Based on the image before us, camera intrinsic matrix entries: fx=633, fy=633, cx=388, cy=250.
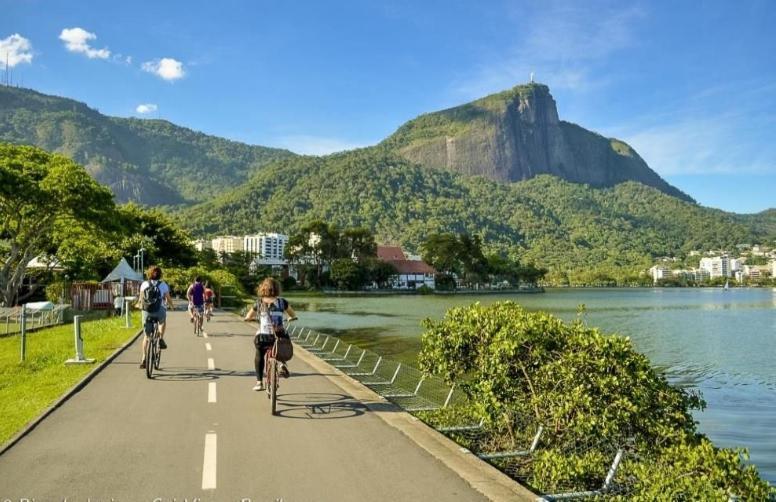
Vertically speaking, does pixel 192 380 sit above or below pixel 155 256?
below

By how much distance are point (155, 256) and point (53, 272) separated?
1580 centimetres

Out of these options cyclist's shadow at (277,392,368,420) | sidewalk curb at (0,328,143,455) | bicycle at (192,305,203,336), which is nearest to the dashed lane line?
cyclist's shadow at (277,392,368,420)

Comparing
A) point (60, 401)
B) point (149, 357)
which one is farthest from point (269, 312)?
point (149, 357)

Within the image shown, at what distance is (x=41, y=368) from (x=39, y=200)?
1982 centimetres

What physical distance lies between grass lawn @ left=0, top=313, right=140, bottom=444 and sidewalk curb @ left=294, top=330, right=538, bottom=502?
4523 mm

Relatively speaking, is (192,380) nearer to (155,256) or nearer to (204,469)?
(204,469)

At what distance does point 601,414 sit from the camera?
6.61m

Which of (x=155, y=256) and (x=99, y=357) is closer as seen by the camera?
(x=99, y=357)

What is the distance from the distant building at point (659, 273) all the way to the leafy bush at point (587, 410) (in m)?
189

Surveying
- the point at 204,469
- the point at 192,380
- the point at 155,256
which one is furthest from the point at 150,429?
the point at 155,256

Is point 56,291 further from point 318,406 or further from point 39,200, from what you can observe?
point 318,406

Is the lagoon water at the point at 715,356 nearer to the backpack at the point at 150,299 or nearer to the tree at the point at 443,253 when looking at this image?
the backpack at the point at 150,299

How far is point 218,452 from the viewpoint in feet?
21.8

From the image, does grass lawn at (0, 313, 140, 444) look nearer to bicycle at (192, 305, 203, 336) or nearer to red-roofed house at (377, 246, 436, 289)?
bicycle at (192, 305, 203, 336)
